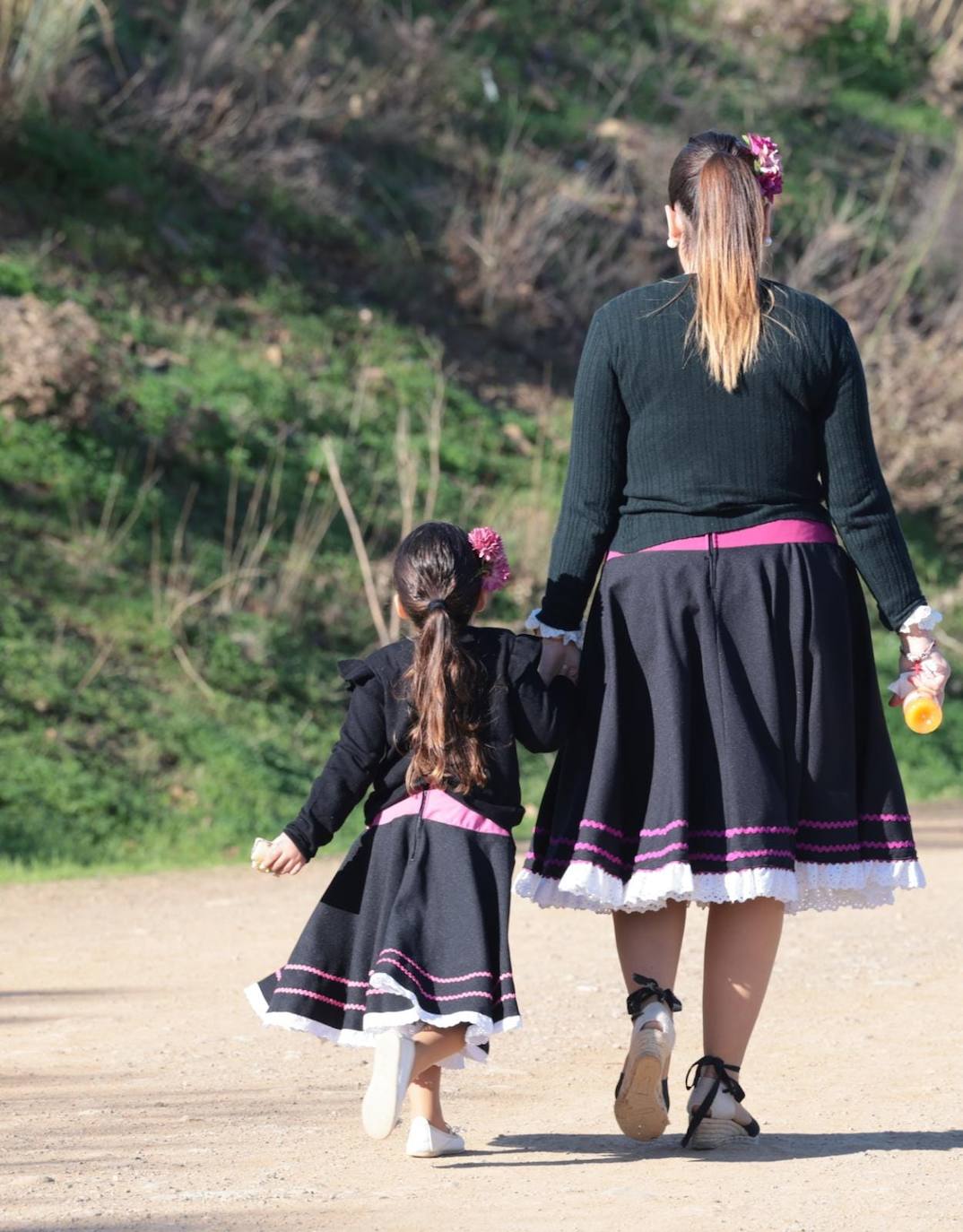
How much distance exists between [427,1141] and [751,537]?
1429 mm

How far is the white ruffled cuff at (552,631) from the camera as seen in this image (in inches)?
157

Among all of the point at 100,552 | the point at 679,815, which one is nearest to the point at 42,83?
the point at 100,552

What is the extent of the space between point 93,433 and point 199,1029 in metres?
7.31

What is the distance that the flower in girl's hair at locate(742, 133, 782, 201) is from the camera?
4012 millimetres

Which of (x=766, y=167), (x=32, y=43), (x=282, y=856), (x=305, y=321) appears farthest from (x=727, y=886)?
(x=32, y=43)

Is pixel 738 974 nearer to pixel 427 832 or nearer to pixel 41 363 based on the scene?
pixel 427 832

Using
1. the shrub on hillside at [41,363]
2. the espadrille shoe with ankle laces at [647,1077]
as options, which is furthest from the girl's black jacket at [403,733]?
the shrub on hillside at [41,363]

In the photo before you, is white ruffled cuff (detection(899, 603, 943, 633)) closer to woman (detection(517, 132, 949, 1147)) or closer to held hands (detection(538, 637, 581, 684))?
woman (detection(517, 132, 949, 1147))

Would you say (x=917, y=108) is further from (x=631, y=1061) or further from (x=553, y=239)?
(x=631, y=1061)

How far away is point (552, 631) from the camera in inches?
157

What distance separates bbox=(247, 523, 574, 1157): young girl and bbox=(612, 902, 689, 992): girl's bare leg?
0.31 meters

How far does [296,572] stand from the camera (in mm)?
12055

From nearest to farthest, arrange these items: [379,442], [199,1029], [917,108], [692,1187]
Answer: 1. [692,1187]
2. [199,1029]
3. [379,442]
4. [917,108]

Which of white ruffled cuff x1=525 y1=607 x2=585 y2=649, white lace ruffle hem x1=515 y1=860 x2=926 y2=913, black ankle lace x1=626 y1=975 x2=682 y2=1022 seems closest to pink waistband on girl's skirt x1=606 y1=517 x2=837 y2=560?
white ruffled cuff x1=525 y1=607 x2=585 y2=649
